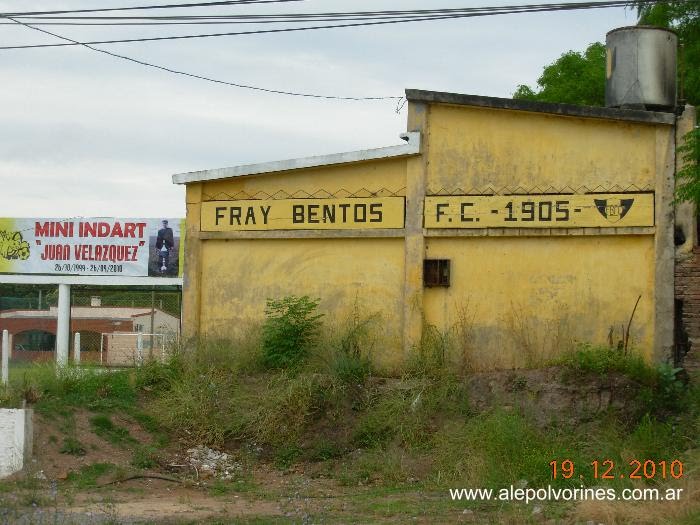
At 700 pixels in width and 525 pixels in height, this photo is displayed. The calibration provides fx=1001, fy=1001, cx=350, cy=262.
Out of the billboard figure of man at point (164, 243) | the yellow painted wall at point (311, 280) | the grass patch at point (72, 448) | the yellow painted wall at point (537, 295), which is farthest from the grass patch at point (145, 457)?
the billboard figure of man at point (164, 243)

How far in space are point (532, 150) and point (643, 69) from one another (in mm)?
2163

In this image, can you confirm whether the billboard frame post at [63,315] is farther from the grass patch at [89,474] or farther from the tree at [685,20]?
the tree at [685,20]

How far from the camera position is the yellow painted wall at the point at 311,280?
1537 cm

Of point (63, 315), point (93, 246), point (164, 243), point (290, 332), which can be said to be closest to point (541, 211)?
point (290, 332)

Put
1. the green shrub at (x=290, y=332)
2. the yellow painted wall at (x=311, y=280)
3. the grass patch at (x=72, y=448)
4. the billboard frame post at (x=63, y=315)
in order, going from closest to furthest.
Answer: the grass patch at (x=72, y=448)
the green shrub at (x=290, y=332)
the yellow painted wall at (x=311, y=280)
the billboard frame post at (x=63, y=315)

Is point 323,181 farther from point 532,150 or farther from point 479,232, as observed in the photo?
point 532,150

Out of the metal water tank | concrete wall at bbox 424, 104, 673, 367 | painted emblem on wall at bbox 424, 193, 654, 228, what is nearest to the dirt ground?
concrete wall at bbox 424, 104, 673, 367

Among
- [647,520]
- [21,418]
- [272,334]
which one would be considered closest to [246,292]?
[272,334]

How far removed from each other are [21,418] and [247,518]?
386 centimetres

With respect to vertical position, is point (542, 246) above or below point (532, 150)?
below

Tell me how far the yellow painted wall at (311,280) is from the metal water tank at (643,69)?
4.14m

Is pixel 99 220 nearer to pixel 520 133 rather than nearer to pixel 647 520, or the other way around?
pixel 520 133

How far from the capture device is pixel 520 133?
14.8 metres

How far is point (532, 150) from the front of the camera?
48.5 feet
